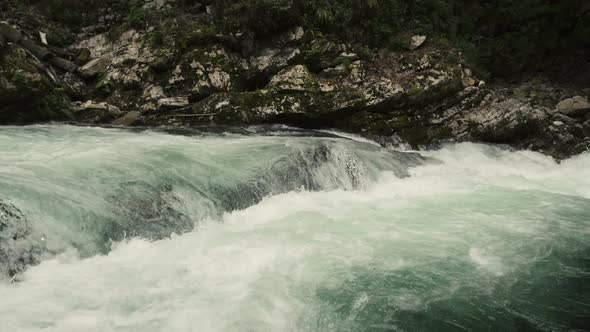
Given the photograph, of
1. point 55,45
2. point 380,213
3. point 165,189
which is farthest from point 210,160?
point 55,45

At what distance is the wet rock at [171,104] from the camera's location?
13.1 meters

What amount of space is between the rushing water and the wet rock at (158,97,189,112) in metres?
3.14

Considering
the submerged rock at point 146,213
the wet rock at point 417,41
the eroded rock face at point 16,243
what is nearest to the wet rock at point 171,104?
the submerged rock at point 146,213

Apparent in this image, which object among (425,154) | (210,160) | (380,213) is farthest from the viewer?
(425,154)

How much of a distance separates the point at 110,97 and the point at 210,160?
21.8 feet

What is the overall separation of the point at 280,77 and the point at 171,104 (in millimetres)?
3415

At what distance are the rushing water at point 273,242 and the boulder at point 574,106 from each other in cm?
491

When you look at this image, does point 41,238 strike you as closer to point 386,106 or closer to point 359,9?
point 386,106

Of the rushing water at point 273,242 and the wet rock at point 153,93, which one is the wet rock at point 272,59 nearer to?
the wet rock at point 153,93

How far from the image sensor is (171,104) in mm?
13133

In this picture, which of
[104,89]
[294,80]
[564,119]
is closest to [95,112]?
[104,89]

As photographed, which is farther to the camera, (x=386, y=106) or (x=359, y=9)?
(x=359, y=9)

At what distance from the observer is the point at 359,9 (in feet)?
50.6

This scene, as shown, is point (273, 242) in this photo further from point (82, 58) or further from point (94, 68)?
point (82, 58)
